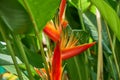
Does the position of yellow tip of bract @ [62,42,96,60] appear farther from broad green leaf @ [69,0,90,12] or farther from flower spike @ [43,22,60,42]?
broad green leaf @ [69,0,90,12]

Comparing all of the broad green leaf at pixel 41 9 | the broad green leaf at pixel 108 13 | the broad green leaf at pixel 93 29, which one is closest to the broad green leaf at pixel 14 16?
the broad green leaf at pixel 41 9

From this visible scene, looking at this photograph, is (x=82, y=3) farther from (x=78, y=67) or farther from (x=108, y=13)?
(x=108, y=13)

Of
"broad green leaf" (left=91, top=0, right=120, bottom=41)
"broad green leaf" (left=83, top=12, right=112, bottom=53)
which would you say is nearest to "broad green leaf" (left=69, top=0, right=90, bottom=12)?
"broad green leaf" (left=83, top=12, right=112, bottom=53)

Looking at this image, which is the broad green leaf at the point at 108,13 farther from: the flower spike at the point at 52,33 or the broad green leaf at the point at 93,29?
the broad green leaf at the point at 93,29

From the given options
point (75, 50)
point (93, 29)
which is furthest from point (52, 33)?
point (93, 29)

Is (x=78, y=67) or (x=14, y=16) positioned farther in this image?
(x=78, y=67)

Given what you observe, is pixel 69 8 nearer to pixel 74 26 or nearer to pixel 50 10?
pixel 74 26
